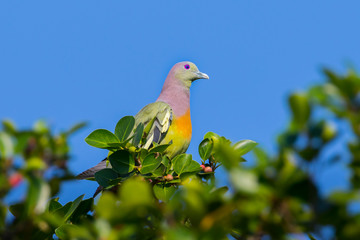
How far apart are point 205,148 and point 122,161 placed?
2.53ft

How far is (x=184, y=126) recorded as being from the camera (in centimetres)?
466

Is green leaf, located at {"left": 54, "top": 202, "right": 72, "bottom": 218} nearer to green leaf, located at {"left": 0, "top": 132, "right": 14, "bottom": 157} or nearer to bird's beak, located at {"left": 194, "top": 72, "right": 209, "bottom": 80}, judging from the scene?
green leaf, located at {"left": 0, "top": 132, "right": 14, "bottom": 157}

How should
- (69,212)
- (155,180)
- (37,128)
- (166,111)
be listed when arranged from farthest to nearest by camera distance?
(166,111) → (155,180) → (69,212) → (37,128)

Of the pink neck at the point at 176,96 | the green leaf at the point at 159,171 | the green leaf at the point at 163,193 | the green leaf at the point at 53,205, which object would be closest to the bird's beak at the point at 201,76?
the pink neck at the point at 176,96

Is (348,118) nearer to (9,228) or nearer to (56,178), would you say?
(56,178)

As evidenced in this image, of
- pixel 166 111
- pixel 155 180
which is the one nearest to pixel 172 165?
pixel 155 180

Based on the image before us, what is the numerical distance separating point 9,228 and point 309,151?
1009 millimetres

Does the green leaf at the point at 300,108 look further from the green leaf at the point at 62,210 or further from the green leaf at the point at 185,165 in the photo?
the green leaf at the point at 185,165

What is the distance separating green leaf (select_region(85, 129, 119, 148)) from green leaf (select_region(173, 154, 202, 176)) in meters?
0.50

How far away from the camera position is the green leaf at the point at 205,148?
323cm

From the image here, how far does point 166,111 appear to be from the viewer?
4.64 metres

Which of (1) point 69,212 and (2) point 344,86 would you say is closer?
(2) point 344,86

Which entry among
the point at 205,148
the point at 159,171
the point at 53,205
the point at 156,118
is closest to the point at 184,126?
the point at 156,118

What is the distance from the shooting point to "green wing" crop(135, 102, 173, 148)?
4430 millimetres
